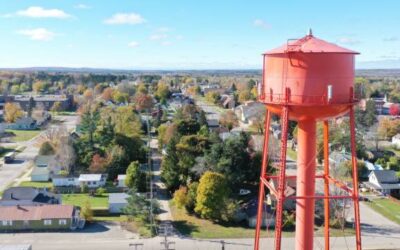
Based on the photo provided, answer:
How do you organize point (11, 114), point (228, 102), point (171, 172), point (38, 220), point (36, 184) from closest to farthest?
point (38, 220) < point (171, 172) < point (36, 184) < point (11, 114) < point (228, 102)

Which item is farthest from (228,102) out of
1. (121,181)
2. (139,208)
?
(139,208)

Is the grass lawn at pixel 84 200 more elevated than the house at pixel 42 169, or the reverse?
the house at pixel 42 169

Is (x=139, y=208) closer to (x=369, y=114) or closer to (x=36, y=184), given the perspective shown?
(x=36, y=184)

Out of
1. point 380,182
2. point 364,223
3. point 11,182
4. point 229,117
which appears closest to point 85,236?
point 11,182

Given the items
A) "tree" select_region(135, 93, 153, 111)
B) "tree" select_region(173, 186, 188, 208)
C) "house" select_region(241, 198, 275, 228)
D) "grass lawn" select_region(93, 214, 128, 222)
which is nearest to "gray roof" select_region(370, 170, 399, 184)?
"house" select_region(241, 198, 275, 228)

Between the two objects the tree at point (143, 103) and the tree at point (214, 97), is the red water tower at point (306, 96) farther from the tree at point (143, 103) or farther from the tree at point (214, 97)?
the tree at point (214, 97)

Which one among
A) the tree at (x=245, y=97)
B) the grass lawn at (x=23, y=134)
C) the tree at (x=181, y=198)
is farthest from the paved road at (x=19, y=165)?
the tree at (x=245, y=97)

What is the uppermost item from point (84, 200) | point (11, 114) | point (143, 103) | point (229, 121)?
point (143, 103)
